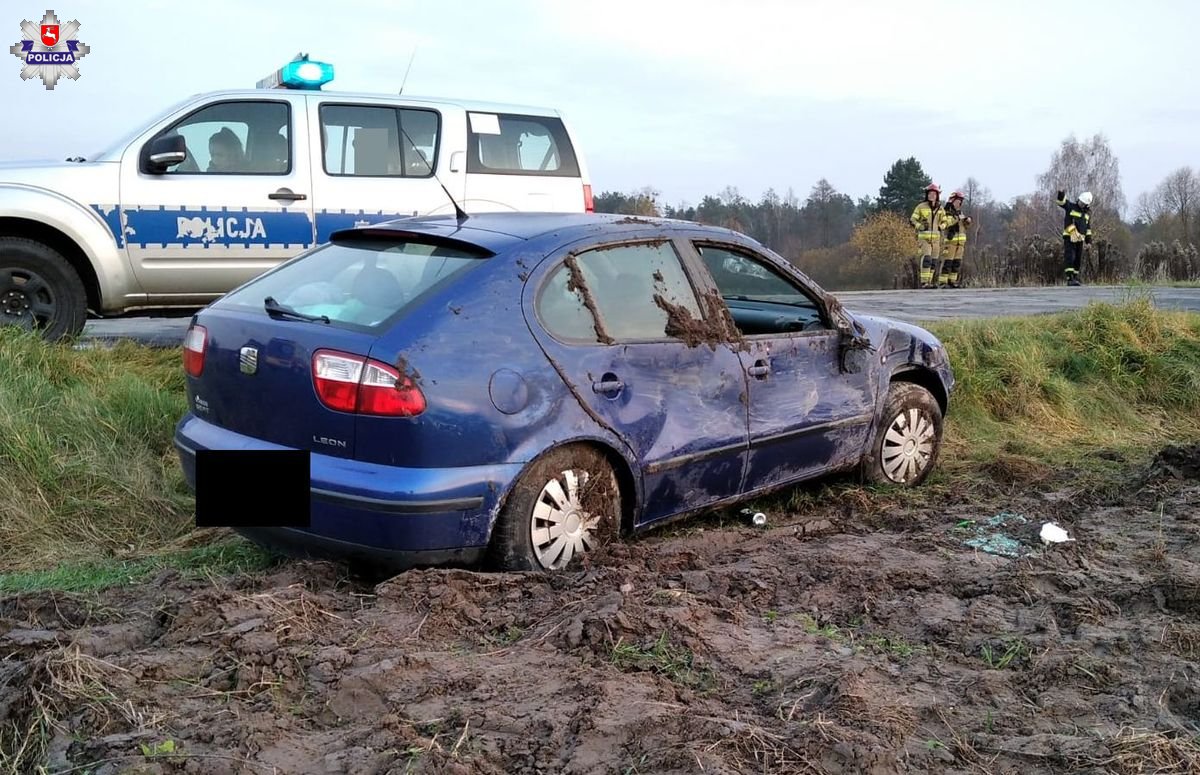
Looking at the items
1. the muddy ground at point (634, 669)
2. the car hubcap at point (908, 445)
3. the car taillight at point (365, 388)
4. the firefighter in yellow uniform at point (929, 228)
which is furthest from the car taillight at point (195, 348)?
the firefighter in yellow uniform at point (929, 228)

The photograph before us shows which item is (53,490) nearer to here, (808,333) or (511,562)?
(511,562)

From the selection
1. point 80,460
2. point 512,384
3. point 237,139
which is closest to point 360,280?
point 512,384

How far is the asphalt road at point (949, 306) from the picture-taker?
28.8 feet

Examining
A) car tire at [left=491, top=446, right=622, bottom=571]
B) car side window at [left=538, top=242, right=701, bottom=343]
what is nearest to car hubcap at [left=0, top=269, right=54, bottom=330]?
car side window at [left=538, top=242, right=701, bottom=343]

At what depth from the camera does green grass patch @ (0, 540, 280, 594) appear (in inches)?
158

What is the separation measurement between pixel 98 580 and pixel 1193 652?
12.8 feet

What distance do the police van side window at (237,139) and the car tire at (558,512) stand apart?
4.28 metres

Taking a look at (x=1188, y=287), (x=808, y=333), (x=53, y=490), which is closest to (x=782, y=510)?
(x=808, y=333)

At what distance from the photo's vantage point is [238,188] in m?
7.09

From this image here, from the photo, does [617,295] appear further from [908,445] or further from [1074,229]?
[1074,229]

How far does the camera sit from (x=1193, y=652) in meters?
3.23

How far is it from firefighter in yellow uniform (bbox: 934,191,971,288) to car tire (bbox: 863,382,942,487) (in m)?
15.7

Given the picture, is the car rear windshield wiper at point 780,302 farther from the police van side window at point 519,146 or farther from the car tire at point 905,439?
the police van side window at point 519,146

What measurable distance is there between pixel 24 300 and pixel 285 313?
3.72 m
